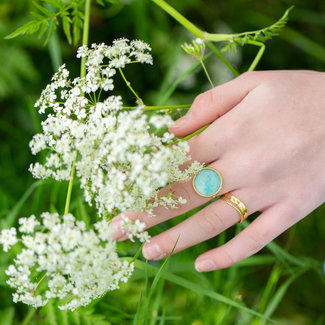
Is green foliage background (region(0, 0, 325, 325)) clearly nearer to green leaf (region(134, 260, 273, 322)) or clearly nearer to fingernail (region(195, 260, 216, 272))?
green leaf (region(134, 260, 273, 322))

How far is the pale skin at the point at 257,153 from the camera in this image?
1.87 metres

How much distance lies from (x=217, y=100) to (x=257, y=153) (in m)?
0.35

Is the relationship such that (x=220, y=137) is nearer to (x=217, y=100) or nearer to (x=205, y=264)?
(x=217, y=100)

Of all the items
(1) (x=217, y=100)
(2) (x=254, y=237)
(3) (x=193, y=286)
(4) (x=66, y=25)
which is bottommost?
(3) (x=193, y=286)

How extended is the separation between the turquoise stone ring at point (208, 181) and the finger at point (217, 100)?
10.6 inches

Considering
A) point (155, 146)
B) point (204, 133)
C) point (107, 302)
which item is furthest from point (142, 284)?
point (155, 146)

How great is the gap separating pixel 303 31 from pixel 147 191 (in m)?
3.69

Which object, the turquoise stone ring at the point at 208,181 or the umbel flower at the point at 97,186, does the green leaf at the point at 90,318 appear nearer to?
the umbel flower at the point at 97,186

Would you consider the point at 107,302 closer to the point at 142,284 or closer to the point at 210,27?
the point at 142,284

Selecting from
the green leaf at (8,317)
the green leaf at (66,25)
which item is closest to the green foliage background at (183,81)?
the green leaf at (8,317)

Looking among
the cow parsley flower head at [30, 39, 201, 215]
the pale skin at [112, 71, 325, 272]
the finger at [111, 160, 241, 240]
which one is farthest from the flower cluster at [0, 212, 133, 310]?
the pale skin at [112, 71, 325, 272]

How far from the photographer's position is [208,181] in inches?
72.4

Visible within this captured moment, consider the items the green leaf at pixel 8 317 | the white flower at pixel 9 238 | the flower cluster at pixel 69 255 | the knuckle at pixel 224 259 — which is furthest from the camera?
the green leaf at pixel 8 317

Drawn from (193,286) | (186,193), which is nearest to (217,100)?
(186,193)
